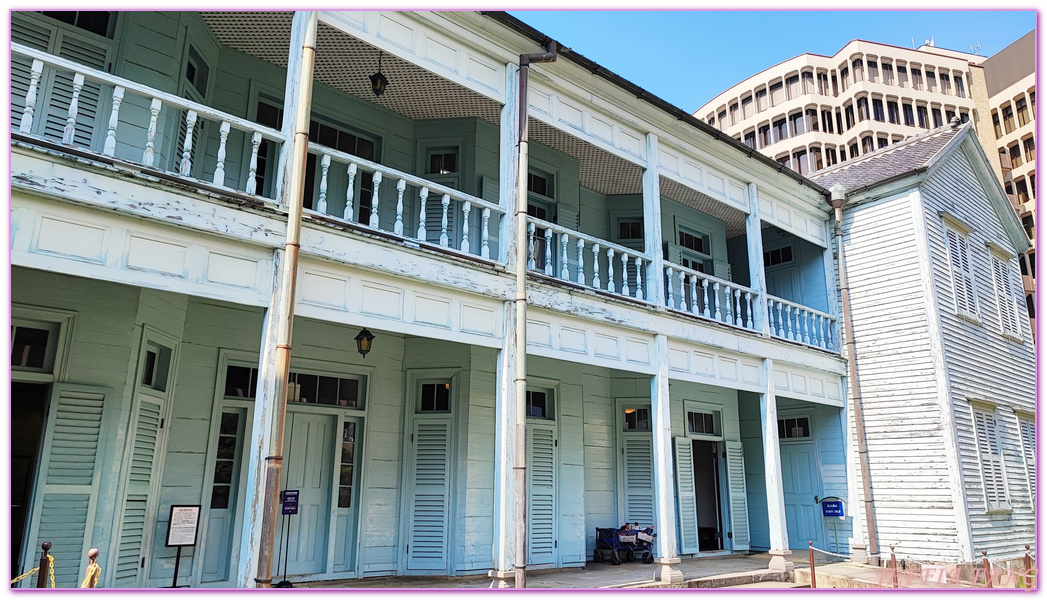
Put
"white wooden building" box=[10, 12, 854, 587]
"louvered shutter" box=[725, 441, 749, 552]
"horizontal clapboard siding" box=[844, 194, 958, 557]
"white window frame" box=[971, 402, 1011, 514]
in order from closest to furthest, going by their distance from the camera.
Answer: "white wooden building" box=[10, 12, 854, 587] → "horizontal clapboard siding" box=[844, 194, 958, 557] → "white window frame" box=[971, 402, 1011, 514] → "louvered shutter" box=[725, 441, 749, 552]

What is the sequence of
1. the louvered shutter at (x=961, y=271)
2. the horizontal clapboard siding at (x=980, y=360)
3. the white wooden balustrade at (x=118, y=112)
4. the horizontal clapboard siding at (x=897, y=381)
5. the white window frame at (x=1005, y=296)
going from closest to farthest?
the white wooden balustrade at (x=118, y=112) < the horizontal clapboard siding at (x=897, y=381) < the horizontal clapboard siding at (x=980, y=360) < the louvered shutter at (x=961, y=271) < the white window frame at (x=1005, y=296)

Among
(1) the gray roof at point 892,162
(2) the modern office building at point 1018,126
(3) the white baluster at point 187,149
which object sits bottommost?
(3) the white baluster at point 187,149

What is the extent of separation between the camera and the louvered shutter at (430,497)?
9.58 meters

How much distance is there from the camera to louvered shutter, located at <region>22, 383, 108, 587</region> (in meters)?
6.69

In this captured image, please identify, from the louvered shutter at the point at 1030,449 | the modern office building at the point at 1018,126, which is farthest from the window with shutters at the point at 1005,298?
the modern office building at the point at 1018,126

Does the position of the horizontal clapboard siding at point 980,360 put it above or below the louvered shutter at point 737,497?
above

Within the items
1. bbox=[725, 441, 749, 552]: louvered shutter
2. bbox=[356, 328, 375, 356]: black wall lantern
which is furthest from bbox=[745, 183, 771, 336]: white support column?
bbox=[356, 328, 375, 356]: black wall lantern

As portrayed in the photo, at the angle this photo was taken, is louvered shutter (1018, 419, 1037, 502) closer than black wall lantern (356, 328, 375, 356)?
No

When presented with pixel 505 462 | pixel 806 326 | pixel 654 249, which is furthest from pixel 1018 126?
pixel 505 462

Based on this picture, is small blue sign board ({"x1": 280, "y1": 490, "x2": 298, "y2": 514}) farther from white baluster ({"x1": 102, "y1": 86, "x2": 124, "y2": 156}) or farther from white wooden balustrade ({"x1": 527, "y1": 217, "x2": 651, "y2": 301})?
white baluster ({"x1": 102, "y1": 86, "x2": 124, "y2": 156})

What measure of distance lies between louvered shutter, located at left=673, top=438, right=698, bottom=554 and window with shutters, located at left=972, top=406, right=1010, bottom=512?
506cm

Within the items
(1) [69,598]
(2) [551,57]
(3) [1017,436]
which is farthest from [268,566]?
(3) [1017,436]

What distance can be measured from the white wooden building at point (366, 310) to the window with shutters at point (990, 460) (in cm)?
245

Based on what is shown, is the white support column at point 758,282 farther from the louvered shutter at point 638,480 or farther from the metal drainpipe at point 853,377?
the louvered shutter at point 638,480
